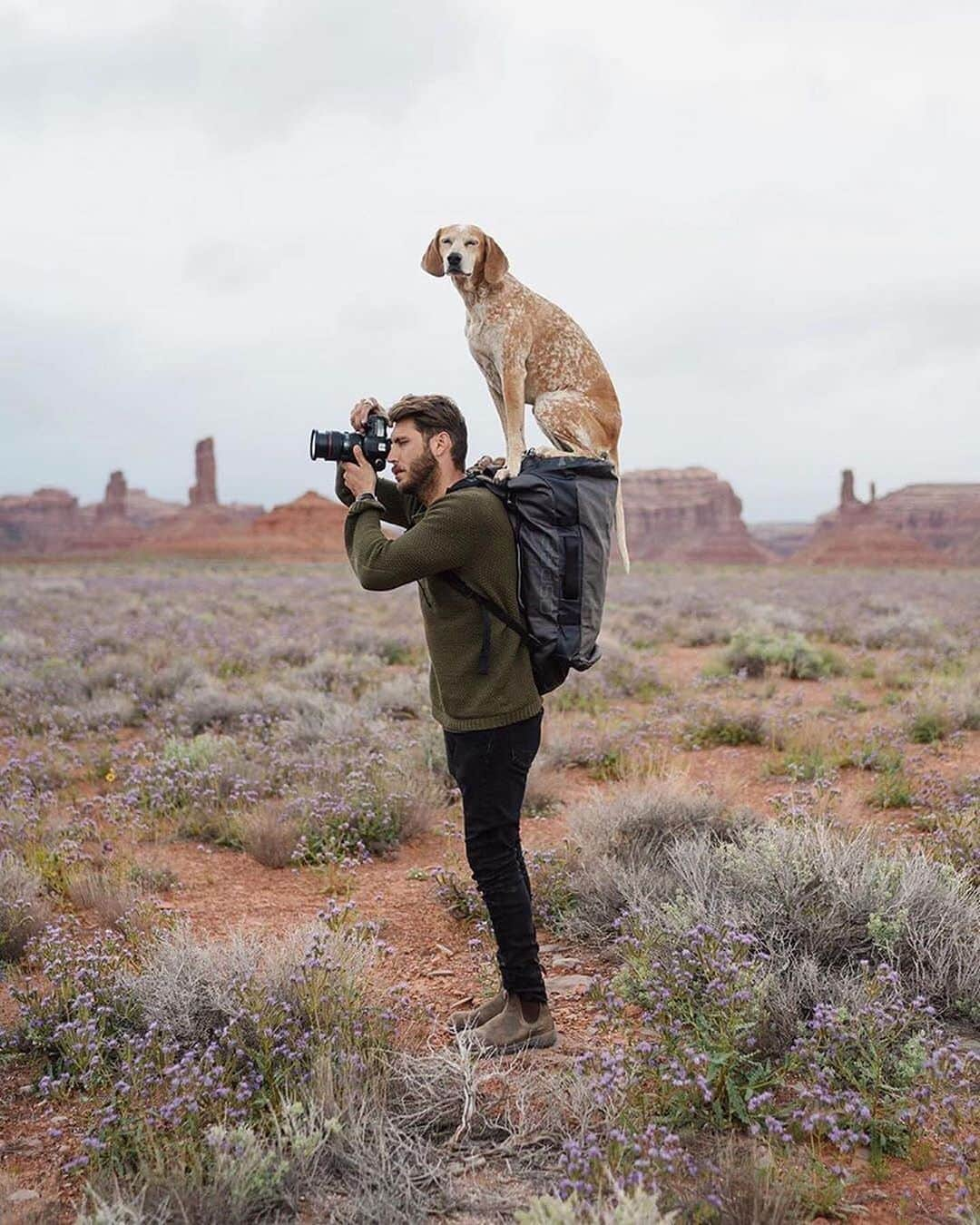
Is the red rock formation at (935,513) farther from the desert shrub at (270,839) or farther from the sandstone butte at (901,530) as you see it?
the desert shrub at (270,839)

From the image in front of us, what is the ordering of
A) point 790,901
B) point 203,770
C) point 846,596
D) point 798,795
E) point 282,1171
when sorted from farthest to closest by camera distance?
point 846,596 < point 203,770 < point 798,795 < point 790,901 < point 282,1171

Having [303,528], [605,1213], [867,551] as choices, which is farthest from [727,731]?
[867,551]

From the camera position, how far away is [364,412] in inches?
129

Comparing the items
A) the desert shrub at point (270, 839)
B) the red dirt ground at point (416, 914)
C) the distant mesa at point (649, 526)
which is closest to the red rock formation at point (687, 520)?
the distant mesa at point (649, 526)

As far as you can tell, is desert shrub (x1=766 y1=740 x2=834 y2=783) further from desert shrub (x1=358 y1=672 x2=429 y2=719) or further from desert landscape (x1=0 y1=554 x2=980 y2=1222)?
desert shrub (x1=358 y1=672 x2=429 y2=719)

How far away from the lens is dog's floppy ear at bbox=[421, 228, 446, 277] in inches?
134

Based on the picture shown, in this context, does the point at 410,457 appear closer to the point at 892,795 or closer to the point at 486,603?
the point at 486,603

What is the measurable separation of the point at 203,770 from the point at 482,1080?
4.23m

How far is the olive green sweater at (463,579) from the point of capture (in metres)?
3.00

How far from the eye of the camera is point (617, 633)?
53.9 ft

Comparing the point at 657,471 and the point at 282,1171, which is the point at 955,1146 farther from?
the point at 657,471

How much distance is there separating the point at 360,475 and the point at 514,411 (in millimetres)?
582

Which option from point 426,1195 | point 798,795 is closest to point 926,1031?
point 426,1195

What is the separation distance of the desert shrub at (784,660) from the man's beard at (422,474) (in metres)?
9.04
